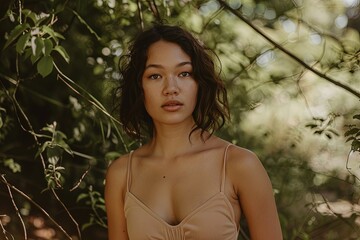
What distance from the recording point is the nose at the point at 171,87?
2549mm

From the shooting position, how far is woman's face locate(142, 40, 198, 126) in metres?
2.57

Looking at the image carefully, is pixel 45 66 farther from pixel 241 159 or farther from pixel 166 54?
pixel 241 159

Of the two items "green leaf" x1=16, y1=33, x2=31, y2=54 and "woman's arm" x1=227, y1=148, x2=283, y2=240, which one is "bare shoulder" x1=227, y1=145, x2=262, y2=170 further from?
"green leaf" x1=16, y1=33, x2=31, y2=54

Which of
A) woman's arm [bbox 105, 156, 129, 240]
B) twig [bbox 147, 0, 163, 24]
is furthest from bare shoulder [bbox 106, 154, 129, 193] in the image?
twig [bbox 147, 0, 163, 24]

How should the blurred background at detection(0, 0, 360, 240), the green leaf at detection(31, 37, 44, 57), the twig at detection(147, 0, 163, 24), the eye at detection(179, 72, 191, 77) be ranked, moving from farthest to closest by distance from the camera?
the blurred background at detection(0, 0, 360, 240) → the twig at detection(147, 0, 163, 24) → the green leaf at detection(31, 37, 44, 57) → the eye at detection(179, 72, 191, 77)

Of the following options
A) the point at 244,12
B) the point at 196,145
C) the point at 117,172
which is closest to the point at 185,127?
the point at 196,145

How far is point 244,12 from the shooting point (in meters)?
4.18

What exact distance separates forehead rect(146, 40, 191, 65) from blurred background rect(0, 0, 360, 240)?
3.06 ft

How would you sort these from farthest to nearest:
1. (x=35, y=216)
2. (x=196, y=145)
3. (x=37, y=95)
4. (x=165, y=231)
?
(x=35, y=216) < (x=37, y=95) < (x=196, y=145) < (x=165, y=231)

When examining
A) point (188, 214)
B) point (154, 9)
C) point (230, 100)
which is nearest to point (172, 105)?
point (188, 214)

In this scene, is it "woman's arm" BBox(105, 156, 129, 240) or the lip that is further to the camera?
"woman's arm" BBox(105, 156, 129, 240)

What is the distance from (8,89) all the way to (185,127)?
1.41 meters

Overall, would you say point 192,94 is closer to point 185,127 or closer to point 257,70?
point 185,127

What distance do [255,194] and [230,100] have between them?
166cm
